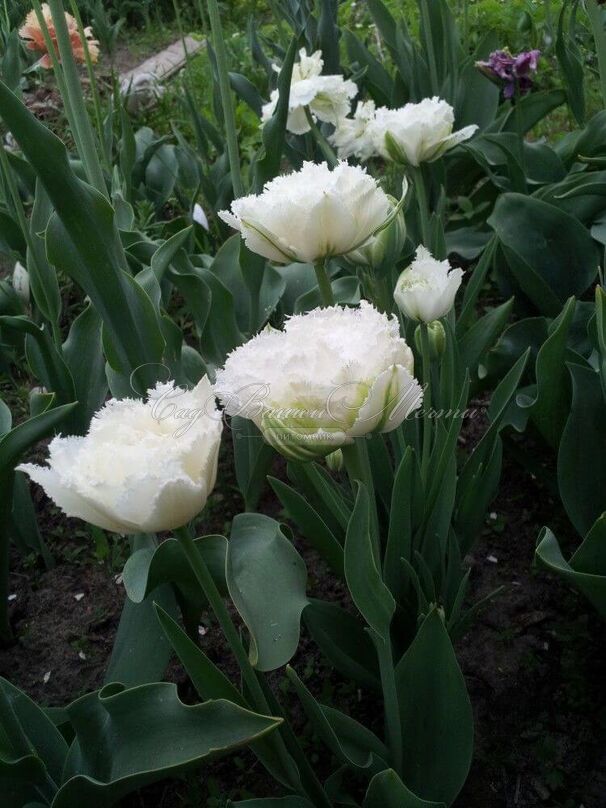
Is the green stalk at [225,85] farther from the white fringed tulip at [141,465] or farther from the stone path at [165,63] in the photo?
the stone path at [165,63]

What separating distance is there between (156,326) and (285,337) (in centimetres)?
44

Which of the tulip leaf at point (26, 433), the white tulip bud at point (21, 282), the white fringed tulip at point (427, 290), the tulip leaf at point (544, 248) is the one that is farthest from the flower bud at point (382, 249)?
the white tulip bud at point (21, 282)

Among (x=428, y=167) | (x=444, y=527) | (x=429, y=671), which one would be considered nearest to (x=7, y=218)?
(x=428, y=167)

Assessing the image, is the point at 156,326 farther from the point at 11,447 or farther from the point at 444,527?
the point at 444,527

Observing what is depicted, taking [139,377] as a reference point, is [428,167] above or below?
below

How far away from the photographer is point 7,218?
1747mm

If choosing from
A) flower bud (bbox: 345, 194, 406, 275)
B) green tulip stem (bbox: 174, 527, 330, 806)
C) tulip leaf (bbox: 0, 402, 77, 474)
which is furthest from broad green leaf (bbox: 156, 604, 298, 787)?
flower bud (bbox: 345, 194, 406, 275)

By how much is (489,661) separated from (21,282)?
1160mm

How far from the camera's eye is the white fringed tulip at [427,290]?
96 cm

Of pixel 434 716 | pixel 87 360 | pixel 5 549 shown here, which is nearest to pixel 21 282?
pixel 87 360

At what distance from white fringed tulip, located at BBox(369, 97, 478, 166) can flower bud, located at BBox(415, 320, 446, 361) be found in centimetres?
34

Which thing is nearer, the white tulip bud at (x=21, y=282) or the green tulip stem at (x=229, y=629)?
the green tulip stem at (x=229, y=629)

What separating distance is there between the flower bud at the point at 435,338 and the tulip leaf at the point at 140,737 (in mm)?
513

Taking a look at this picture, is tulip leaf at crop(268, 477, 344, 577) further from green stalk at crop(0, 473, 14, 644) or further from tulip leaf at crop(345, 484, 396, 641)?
green stalk at crop(0, 473, 14, 644)
